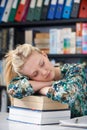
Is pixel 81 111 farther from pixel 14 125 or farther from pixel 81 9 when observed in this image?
pixel 81 9

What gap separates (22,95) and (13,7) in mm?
2159

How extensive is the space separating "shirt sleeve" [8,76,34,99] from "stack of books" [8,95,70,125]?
0.09 feet

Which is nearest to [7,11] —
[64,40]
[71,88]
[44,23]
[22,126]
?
[44,23]

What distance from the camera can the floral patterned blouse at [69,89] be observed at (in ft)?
4.53

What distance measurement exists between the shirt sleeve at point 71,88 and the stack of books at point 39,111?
35mm

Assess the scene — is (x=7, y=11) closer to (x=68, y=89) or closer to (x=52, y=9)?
(x=52, y=9)

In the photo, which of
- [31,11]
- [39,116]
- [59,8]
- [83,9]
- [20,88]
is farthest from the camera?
[31,11]

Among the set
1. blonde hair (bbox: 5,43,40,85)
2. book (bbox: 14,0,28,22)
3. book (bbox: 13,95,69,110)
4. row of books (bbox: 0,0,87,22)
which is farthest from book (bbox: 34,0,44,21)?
book (bbox: 13,95,69,110)

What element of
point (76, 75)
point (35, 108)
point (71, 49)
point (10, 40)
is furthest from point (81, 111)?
point (10, 40)

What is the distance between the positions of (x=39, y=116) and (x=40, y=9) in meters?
2.09

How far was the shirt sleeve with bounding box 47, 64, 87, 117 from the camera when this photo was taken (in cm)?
137

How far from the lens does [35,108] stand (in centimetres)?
135

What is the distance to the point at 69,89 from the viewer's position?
1.40 m

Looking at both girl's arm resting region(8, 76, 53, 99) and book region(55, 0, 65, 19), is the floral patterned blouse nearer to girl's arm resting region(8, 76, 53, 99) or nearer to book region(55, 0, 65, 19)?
girl's arm resting region(8, 76, 53, 99)
